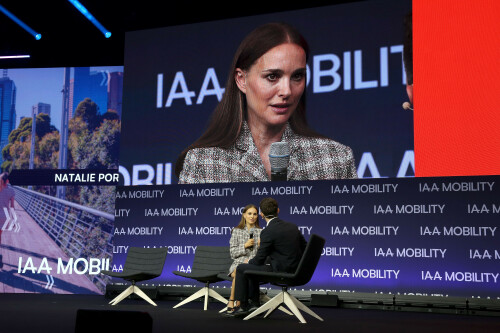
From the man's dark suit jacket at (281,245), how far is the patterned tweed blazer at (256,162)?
2.76 m

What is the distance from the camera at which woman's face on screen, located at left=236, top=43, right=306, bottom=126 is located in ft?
27.1

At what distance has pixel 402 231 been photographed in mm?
7312

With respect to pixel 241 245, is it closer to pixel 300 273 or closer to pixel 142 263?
pixel 300 273

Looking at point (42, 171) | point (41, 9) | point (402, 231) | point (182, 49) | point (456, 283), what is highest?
point (41, 9)

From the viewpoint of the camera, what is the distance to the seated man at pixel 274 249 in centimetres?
518

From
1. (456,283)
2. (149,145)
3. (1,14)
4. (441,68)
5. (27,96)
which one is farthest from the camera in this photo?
(27,96)

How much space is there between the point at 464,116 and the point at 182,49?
4179 millimetres

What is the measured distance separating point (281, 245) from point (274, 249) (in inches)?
3.5

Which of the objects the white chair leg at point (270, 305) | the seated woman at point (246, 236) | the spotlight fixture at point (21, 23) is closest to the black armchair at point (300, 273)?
the white chair leg at point (270, 305)

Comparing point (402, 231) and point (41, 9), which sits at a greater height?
point (41, 9)

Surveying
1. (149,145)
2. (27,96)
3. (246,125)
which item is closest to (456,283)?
(246,125)

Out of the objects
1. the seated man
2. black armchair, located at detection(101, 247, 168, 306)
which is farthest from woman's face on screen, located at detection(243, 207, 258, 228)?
black armchair, located at detection(101, 247, 168, 306)

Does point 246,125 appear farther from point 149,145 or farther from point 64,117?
point 64,117

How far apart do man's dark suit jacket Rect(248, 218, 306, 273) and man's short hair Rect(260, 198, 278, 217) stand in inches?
4.6
